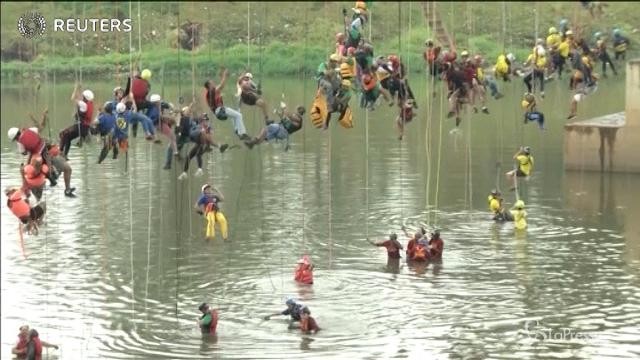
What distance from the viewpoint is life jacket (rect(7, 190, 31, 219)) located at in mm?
24844

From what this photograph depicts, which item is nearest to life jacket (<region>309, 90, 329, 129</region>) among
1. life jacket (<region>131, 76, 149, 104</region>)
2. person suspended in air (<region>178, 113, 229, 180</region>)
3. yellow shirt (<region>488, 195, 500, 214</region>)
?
person suspended in air (<region>178, 113, 229, 180</region>)

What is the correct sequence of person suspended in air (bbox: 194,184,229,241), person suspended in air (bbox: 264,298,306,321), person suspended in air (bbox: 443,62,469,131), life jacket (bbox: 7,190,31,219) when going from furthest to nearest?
1. person suspended in air (bbox: 443,62,469,131)
2. person suspended in air (bbox: 194,184,229,241)
3. life jacket (bbox: 7,190,31,219)
4. person suspended in air (bbox: 264,298,306,321)

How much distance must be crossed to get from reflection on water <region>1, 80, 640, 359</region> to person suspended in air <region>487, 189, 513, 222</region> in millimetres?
333

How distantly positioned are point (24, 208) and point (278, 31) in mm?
41835

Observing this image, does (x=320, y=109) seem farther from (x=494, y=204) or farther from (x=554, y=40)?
(x=554, y=40)

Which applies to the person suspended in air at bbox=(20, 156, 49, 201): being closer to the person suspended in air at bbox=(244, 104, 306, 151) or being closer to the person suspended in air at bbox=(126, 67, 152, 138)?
the person suspended in air at bbox=(126, 67, 152, 138)

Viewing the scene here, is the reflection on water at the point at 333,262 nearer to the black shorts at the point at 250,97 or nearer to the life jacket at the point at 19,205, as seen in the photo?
the life jacket at the point at 19,205

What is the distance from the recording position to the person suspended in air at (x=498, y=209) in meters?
32.4

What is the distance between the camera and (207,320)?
23750 millimetres

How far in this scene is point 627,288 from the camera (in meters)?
26.7

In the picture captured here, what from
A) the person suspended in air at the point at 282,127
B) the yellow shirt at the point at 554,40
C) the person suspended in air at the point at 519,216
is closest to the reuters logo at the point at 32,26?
the person suspended in air at the point at 282,127

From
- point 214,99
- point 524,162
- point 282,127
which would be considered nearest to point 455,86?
point 524,162

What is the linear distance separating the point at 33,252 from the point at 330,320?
333 inches

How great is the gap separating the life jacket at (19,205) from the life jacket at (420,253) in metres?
7.43
